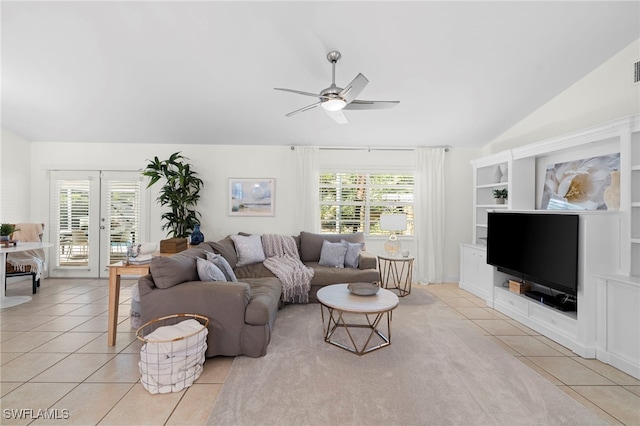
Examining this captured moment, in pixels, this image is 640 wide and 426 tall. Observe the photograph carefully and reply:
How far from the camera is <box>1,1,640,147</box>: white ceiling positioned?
269 centimetres

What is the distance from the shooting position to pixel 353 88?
8.34ft

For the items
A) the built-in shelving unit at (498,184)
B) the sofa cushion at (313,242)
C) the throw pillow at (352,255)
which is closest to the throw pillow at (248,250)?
the sofa cushion at (313,242)

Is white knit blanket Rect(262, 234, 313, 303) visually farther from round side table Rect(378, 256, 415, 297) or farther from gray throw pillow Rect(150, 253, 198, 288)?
gray throw pillow Rect(150, 253, 198, 288)

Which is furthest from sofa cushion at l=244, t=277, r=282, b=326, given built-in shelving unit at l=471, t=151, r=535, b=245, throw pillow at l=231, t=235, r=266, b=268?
built-in shelving unit at l=471, t=151, r=535, b=245

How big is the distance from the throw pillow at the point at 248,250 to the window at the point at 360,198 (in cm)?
146

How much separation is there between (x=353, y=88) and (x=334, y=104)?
265 mm

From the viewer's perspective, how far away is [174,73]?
3488 mm

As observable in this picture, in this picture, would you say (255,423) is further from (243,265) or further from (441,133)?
(441,133)

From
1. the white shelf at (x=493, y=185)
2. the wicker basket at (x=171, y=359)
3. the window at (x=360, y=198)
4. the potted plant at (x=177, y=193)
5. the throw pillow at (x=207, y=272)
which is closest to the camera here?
the wicker basket at (x=171, y=359)

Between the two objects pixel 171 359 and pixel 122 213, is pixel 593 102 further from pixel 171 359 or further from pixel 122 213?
pixel 122 213

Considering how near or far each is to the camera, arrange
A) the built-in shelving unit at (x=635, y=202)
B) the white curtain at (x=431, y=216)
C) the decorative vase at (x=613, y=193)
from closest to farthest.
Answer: the built-in shelving unit at (x=635, y=202) → the decorative vase at (x=613, y=193) → the white curtain at (x=431, y=216)

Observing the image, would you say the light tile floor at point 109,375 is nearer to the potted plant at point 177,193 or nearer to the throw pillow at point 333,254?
the potted plant at point 177,193

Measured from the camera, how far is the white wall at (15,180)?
4.82 m

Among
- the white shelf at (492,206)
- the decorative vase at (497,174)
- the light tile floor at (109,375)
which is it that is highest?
the decorative vase at (497,174)
